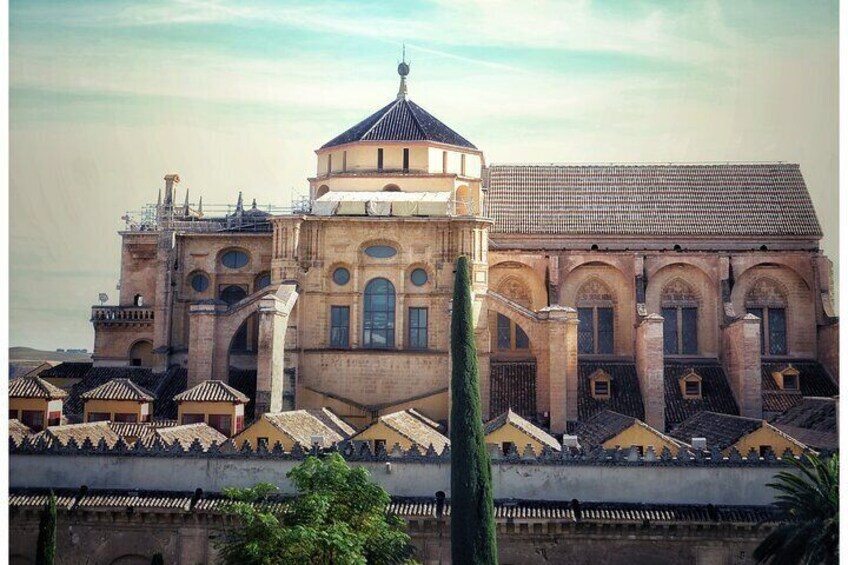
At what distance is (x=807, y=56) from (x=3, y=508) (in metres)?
16.5

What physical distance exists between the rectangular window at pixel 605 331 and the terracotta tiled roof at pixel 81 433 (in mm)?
13180

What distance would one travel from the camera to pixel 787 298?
31.7 m

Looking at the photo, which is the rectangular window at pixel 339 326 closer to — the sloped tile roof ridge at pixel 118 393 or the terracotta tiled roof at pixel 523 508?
the sloped tile roof ridge at pixel 118 393

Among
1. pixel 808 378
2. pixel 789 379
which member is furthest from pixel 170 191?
pixel 808 378

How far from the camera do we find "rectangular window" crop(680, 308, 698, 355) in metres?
31.6

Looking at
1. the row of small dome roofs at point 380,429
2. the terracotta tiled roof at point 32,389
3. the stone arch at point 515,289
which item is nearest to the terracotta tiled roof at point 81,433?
the row of small dome roofs at point 380,429

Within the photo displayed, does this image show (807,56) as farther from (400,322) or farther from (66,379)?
(66,379)

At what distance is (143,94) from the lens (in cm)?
2477

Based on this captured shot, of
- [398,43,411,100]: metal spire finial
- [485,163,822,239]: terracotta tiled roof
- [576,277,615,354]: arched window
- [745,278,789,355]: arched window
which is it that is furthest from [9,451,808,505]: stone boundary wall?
[398,43,411,100]: metal spire finial

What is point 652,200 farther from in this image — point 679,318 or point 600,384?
point 600,384

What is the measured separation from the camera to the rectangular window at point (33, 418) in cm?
2609

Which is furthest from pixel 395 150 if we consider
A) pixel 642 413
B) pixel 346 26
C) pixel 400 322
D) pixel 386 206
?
pixel 642 413

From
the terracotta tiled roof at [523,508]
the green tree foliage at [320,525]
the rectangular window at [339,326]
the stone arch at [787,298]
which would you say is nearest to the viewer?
the green tree foliage at [320,525]

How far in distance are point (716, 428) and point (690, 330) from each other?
711cm
